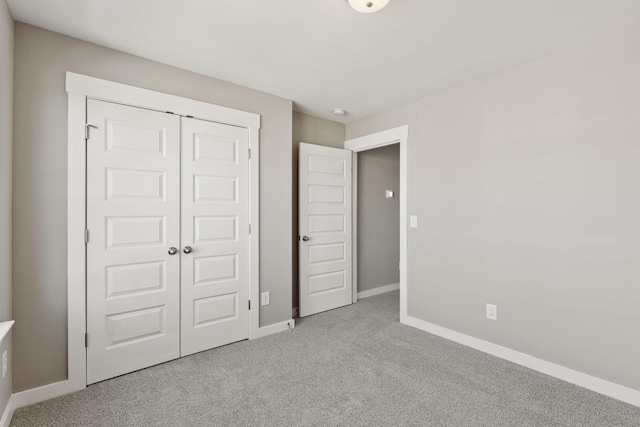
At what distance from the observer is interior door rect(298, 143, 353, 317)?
3.51 metres

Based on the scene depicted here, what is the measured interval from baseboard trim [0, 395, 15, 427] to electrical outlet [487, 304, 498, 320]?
11.2ft

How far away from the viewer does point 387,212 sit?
15.2ft

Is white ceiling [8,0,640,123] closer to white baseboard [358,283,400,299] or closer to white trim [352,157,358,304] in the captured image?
white trim [352,157,358,304]

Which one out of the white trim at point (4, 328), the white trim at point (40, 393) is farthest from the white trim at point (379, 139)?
the white trim at point (40, 393)

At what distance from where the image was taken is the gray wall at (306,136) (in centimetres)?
356

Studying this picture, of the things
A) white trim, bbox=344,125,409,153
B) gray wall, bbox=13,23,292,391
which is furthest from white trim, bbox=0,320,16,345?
white trim, bbox=344,125,409,153

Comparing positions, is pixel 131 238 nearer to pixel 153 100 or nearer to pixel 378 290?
pixel 153 100

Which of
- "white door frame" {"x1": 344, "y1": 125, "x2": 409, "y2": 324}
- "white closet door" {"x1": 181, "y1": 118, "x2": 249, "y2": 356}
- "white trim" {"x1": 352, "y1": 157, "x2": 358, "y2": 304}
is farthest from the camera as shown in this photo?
"white trim" {"x1": 352, "y1": 157, "x2": 358, "y2": 304}

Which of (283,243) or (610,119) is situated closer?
(610,119)

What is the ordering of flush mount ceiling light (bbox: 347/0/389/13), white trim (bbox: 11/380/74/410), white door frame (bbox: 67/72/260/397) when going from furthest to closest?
white door frame (bbox: 67/72/260/397), white trim (bbox: 11/380/74/410), flush mount ceiling light (bbox: 347/0/389/13)

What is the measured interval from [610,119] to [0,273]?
388 centimetres

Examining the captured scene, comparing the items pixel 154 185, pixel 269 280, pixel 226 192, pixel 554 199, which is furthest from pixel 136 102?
pixel 554 199

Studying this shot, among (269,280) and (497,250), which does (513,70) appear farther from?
(269,280)

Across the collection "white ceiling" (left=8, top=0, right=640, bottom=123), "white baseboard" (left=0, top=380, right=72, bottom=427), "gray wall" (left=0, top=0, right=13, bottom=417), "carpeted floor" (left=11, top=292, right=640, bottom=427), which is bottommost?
"carpeted floor" (left=11, top=292, right=640, bottom=427)
